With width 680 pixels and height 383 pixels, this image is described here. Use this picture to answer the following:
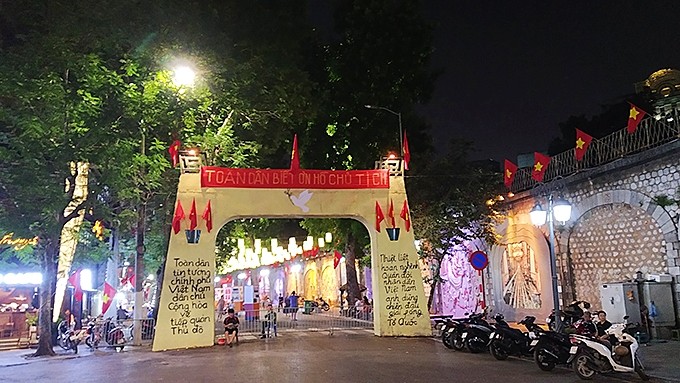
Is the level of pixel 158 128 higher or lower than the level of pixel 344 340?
higher

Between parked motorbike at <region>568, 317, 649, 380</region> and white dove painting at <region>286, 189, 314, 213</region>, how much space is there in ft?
31.9

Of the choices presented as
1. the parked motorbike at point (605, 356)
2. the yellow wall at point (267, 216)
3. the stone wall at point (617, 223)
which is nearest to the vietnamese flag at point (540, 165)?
the stone wall at point (617, 223)

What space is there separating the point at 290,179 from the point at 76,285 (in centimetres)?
1261

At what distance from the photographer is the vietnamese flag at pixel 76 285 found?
23733mm

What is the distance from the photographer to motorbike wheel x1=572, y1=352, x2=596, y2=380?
10641 mm

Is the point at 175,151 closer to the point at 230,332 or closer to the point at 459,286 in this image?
the point at 230,332

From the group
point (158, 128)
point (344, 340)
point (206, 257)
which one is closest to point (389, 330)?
point (344, 340)

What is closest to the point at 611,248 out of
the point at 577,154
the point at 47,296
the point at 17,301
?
the point at 577,154

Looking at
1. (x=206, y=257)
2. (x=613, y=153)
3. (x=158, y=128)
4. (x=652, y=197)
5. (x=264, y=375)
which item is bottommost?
(x=264, y=375)

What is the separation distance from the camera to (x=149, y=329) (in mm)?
20844

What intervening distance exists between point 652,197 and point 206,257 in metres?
12.8

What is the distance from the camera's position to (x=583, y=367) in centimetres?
1068

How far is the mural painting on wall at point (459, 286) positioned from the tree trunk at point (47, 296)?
50.6 ft

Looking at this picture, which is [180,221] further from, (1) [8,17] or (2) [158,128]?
(1) [8,17]
